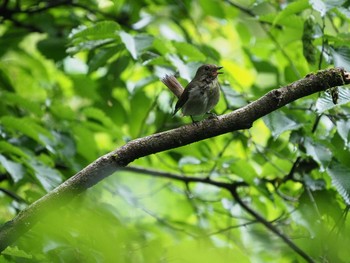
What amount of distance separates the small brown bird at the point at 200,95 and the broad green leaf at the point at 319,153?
635mm

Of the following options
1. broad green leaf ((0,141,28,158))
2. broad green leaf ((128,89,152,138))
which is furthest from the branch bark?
broad green leaf ((128,89,152,138))

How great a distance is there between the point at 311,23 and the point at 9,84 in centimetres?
239

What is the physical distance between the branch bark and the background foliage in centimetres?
12

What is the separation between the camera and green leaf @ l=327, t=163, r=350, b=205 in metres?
3.49

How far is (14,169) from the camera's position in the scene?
359 cm

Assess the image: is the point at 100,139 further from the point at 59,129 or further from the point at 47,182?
the point at 47,182

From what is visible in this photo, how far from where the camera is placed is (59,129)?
451 centimetres

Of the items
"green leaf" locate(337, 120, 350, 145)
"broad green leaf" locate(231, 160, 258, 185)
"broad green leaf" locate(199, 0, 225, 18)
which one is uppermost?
"broad green leaf" locate(199, 0, 225, 18)

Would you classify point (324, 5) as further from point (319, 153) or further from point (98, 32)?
point (98, 32)

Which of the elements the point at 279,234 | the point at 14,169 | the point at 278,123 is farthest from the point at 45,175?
the point at 279,234

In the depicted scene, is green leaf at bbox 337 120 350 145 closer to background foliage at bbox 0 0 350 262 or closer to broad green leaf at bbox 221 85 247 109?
background foliage at bbox 0 0 350 262

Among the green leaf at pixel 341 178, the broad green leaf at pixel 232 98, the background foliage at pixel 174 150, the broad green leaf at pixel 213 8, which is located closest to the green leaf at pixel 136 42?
the background foliage at pixel 174 150

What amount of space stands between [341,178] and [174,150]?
1.65m

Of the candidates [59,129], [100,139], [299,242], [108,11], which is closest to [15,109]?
[59,129]
